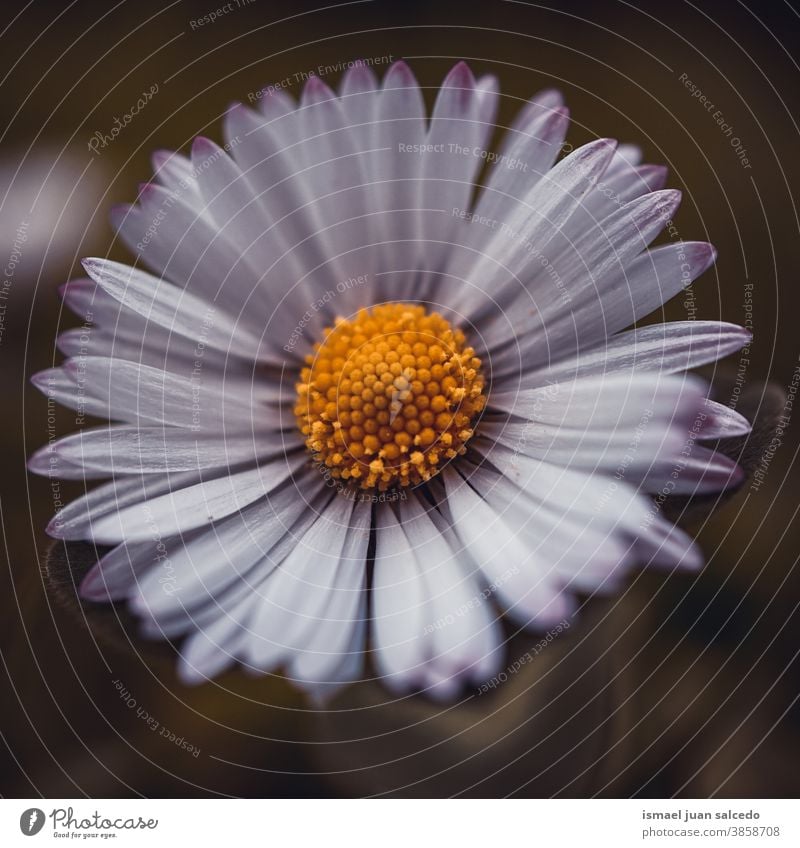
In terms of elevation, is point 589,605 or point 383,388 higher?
point 383,388

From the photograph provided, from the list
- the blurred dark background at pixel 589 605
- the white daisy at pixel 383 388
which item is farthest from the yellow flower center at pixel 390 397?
the blurred dark background at pixel 589 605

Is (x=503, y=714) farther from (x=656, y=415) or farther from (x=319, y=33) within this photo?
(x=319, y=33)
